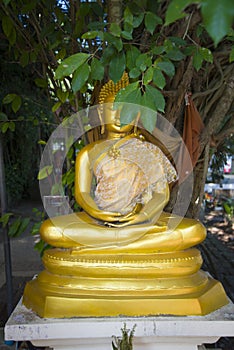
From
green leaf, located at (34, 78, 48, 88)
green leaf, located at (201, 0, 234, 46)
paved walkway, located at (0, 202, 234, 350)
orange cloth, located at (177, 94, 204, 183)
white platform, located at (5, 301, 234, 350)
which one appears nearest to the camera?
green leaf, located at (201, 0, 234, 46)

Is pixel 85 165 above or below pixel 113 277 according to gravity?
above

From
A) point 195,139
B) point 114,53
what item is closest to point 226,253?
point 195,139

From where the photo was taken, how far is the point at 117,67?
2.99 ft

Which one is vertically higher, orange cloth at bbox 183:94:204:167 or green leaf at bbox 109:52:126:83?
green leaf at bbox 109:52:126:83

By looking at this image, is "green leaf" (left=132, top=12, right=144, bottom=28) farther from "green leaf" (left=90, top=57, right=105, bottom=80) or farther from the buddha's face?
the buddha's face

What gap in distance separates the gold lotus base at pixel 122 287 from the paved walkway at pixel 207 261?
0.97 metres

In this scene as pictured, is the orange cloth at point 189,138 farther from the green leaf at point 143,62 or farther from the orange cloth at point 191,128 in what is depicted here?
the green leaf at point 143,62

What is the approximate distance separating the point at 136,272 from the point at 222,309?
0.32 meters

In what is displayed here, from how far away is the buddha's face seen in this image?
145 centimetres

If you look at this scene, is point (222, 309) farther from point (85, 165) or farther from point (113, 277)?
point (85, 165)

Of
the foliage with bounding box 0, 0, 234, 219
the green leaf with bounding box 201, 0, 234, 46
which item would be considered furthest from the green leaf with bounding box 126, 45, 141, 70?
the green leaf with bounding box 201, 0, 234, 46

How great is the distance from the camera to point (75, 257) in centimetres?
128

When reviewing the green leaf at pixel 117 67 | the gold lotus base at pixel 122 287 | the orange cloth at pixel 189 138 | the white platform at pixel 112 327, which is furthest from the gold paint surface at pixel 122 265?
the green leaf at pixel 117 67

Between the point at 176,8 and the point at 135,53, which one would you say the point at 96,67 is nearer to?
the point at 135,53
